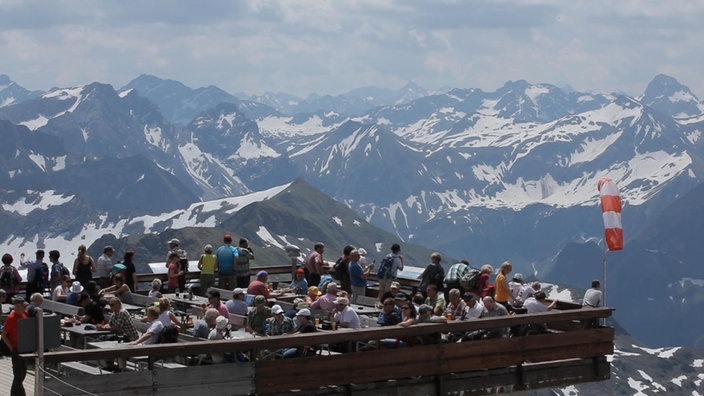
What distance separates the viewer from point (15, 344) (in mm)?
20234

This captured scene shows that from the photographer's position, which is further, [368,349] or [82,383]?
[368,349]

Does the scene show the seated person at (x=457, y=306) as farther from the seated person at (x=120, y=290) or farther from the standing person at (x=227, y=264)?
the standing person at (x=227, y=264)

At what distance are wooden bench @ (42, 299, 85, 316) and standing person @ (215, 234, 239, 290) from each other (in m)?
5.41

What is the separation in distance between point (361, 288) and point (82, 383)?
41.9ft

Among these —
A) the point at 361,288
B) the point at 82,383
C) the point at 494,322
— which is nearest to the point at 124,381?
the point at 82,383

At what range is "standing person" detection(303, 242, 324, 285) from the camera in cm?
3150

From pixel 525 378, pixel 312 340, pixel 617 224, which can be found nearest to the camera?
pixel 312 340

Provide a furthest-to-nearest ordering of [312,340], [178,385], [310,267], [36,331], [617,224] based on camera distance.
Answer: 1. [310,267]
2. [617,224]
3. [312,340]
4. [178,385]
5. [36,331]

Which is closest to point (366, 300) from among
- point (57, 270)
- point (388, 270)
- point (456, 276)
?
point (388, 270)

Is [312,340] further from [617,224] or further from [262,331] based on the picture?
[617,224]

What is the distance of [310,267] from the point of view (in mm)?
31703

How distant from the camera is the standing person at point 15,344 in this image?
18.9m

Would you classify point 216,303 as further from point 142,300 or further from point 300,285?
point 300,285

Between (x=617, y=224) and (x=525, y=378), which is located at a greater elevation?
(x=617, y=224)
